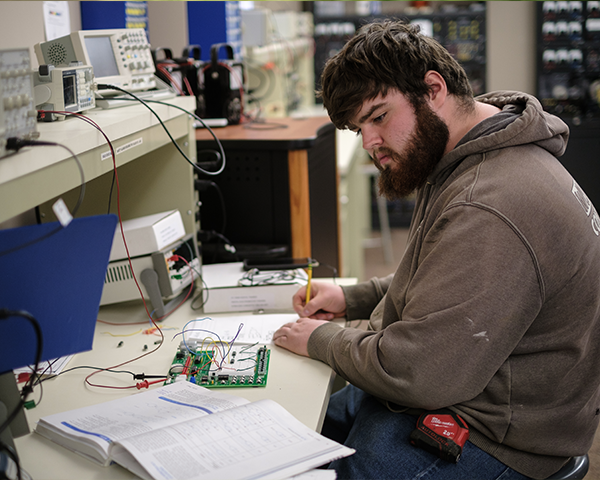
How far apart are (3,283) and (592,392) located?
3.45ft

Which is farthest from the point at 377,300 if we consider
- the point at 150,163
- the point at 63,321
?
the point at 63,321

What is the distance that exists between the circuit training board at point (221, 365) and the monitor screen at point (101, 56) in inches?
30.4

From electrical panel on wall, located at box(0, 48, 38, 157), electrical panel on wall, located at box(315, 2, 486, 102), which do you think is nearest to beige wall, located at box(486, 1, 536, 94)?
electrical panel on wall, located at box(315, 2, 486, 102)

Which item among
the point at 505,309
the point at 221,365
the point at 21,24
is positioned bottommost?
the point at 221,365

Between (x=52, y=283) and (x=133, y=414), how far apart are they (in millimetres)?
309

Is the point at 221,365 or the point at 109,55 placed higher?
the point at 109,55

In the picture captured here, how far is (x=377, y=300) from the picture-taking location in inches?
61.9

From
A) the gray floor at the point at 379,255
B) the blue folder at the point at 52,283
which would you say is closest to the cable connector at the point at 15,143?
the blue folder at the point at 52,283

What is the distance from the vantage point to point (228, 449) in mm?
917

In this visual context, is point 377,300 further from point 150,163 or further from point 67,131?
point 67,131

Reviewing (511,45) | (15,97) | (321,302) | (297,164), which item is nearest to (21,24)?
(297,164)

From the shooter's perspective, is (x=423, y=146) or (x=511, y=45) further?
(x=511, y=45)

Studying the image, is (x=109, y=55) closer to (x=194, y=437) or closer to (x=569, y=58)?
(x=194, y=437)

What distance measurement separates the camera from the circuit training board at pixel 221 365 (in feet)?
3.92
